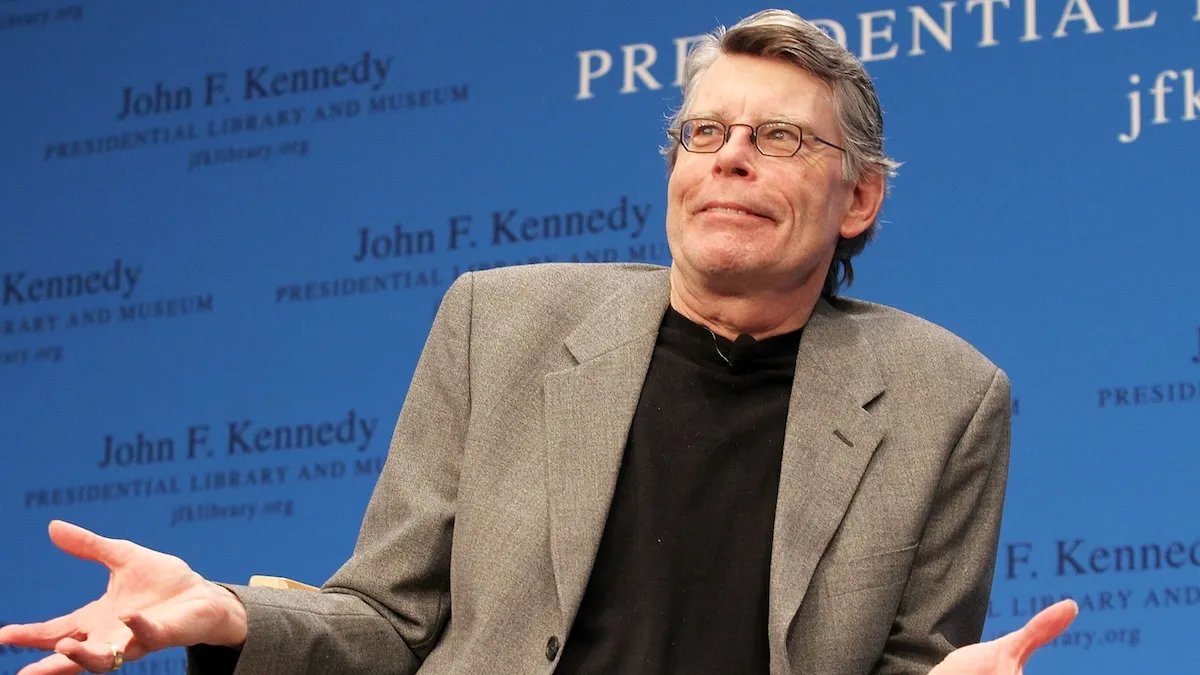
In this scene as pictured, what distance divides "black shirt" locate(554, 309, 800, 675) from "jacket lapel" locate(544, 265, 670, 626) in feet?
0.14

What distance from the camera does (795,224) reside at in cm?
255

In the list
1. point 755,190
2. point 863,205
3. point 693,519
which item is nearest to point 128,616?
point 693,519

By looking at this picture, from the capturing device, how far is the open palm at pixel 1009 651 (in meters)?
1.99

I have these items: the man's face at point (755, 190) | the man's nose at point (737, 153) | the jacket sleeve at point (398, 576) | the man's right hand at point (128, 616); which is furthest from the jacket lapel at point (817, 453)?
the man's right hand at point (128, 616)

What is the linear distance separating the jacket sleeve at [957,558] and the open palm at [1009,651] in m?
0.29

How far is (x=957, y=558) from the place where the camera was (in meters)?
2.42

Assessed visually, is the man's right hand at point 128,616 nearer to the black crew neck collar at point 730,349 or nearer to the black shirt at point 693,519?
the black shirt at point 693,519

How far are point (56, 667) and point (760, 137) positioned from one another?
1.18 m

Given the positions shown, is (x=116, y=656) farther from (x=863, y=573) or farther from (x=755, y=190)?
(x=755, y=190)

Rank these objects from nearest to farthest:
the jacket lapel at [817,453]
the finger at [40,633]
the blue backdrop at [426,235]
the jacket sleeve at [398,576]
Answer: the finger at [40,633] → the jacket sleeve at [398,576] → the jacket lapel at [817,453] → the blue backdrop at [426,235]

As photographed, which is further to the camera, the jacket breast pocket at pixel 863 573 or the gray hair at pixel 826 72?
the gray hair at pixel 826 72

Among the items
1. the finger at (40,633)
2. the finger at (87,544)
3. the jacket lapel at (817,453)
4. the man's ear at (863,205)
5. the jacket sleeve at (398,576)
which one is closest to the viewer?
the finger at (40,633)

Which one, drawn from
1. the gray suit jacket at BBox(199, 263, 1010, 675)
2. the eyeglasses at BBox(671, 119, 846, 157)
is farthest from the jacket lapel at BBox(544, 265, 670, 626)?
the eyeglasses at BBox(671, 119, 846, 157)

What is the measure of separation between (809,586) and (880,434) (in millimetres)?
237
